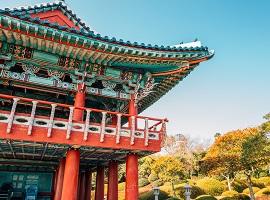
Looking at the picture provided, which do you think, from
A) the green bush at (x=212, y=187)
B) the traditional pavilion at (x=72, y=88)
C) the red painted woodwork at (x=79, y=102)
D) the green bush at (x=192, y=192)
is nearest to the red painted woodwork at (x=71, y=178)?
the traditional pavilion at (x=72, y=88)

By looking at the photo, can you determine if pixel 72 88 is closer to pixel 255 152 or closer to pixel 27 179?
pixel 27 179

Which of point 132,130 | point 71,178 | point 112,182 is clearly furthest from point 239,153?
point 71,178

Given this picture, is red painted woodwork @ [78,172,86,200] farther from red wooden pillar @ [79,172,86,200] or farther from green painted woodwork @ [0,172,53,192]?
green painted woodwork @ [0,172,53,192]

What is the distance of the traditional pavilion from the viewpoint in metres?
9.58

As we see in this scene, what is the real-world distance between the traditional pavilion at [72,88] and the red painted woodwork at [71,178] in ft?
0.12

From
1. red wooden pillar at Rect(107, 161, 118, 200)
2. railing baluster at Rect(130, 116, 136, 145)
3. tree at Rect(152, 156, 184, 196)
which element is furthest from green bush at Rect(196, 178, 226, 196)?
railing baluster at Rect(130, 116, 136, 145)

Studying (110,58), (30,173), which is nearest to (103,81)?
(110,58)

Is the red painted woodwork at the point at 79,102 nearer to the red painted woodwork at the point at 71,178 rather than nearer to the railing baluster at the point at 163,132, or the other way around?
the red painted woodwork at the point at 71,178

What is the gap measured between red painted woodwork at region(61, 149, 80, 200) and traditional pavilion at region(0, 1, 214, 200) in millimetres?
37

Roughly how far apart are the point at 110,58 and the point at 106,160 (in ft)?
18.8

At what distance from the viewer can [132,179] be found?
435 inches

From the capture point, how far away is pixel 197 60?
12.2 meters

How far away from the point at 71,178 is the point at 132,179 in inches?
107

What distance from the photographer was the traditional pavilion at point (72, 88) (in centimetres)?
958
